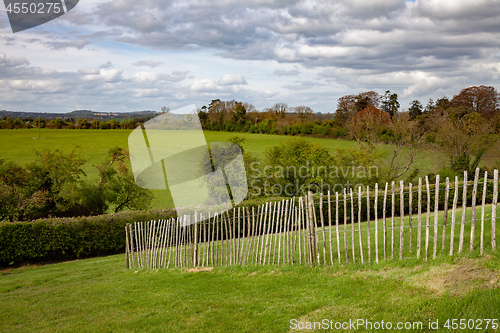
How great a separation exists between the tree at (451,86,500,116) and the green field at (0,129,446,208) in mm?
18237

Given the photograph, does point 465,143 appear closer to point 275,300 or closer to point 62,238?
point 62,238

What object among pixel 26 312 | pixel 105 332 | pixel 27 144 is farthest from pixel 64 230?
pixel 27 144

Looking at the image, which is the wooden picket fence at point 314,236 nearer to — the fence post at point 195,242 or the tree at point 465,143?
the fence post at point 195,242

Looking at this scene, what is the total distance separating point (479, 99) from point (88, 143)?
65.5 metres

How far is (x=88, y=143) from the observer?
6938 cm

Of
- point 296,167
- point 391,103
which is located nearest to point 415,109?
point 391,103

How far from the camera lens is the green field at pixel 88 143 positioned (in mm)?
53812

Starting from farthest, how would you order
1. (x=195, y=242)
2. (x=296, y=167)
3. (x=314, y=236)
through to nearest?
(x=296, y=167), (x=195, y=242), (x=314, y=236)

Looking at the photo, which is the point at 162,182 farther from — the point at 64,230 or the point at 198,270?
the point at 198,270

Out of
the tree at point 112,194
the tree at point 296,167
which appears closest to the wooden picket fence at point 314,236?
the tree at point 296,167

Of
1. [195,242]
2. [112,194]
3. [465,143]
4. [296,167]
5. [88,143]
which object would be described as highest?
[88,143]

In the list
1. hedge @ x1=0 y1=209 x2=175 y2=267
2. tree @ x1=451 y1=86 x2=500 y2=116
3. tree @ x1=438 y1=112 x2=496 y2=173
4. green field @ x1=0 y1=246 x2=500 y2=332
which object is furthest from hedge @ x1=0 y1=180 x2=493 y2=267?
tree @ x1=451 y1=86 x2=500 y2=116

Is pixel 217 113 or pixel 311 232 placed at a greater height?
pixel 217 113

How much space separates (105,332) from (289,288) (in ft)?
10.4
